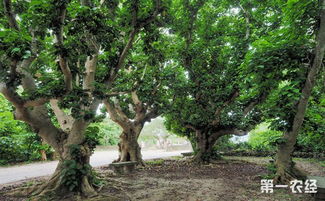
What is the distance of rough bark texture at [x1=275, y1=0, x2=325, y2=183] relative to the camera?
5.16 meters

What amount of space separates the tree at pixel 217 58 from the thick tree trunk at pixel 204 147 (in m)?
0.95

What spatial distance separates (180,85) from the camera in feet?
33.7

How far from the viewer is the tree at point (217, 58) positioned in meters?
9.57

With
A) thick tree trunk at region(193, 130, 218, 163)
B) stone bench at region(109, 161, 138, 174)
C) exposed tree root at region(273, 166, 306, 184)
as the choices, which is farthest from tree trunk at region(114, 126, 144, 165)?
exposed tree root at region(273, 166, 306, 184)

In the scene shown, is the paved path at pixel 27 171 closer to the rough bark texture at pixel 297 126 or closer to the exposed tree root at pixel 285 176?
the exposed tree root at pixel 285 176

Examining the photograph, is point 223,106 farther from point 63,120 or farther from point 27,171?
point 27,171

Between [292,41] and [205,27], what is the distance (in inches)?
232

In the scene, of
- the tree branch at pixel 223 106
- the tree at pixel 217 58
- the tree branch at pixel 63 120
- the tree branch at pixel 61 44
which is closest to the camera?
the tree branch at pixel 61 44

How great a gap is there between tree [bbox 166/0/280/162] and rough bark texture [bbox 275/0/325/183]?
298cm

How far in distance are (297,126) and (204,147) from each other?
7046 mm

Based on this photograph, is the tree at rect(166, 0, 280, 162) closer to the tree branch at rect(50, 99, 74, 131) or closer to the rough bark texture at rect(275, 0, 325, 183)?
the rough bark texture at rect(275, 0, 325, 183)

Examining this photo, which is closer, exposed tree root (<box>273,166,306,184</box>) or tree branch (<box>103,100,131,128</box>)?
exposed tree root (<box>273,166,306,184</box>)

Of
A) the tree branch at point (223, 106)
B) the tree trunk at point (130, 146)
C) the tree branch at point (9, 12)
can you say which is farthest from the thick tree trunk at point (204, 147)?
the tree branch at point (9, 12)

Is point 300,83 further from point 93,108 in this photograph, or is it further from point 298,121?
point 93,108
